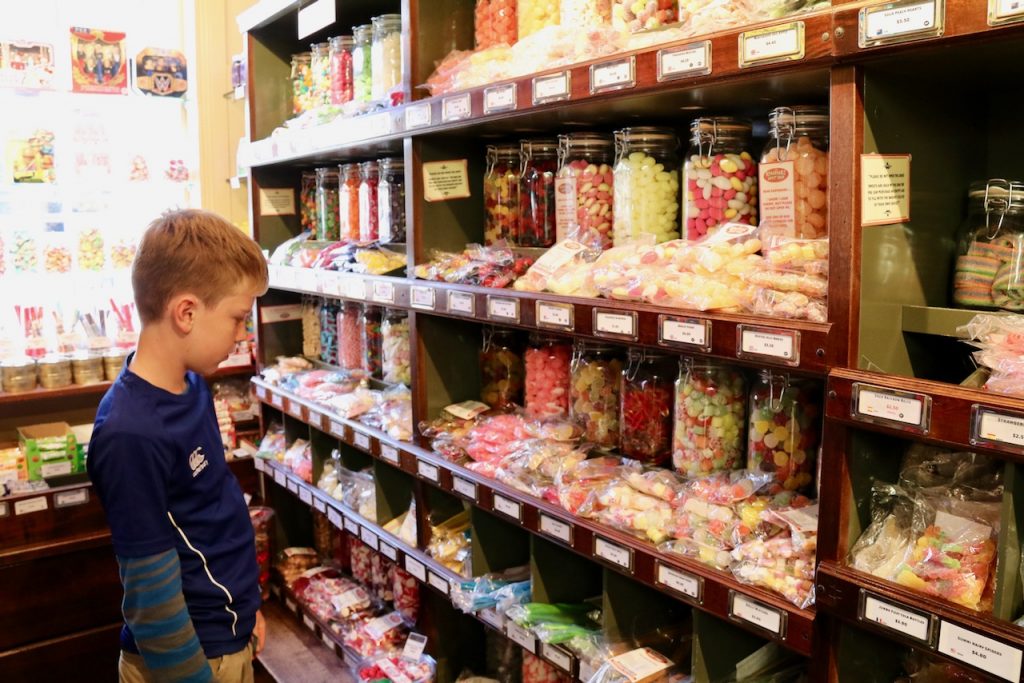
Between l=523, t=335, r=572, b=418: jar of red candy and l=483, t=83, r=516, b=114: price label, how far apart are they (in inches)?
23.0

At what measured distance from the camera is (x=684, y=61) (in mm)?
1385

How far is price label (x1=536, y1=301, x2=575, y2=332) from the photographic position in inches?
66.6

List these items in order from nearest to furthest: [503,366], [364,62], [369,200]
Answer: [503,366], [364,62], [369,200]

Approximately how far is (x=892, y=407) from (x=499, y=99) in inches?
42.0

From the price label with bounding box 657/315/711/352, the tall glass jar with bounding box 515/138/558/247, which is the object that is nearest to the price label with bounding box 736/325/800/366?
the price label with bounding box 657/315/711/352

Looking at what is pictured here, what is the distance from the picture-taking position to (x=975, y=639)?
42.3 inches

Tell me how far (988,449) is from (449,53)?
1.67 m

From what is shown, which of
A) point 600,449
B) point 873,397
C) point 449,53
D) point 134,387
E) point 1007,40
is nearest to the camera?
point 1007,40

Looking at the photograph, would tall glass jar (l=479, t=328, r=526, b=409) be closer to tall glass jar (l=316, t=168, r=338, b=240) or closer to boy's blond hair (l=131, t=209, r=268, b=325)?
boy's blond hair (l=131, t=209, r=268, b=325)

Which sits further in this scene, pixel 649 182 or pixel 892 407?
pixel 649 182

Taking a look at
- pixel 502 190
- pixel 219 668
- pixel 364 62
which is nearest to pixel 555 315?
pixel 502 190

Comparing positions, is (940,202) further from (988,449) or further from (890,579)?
(890,579)

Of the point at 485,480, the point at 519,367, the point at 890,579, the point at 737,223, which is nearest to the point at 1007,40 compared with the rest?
the point at 737,223

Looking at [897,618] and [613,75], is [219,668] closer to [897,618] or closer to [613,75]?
[897,618]
